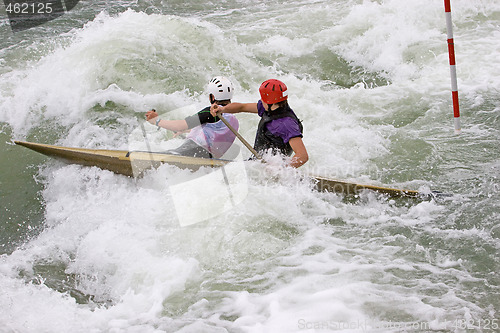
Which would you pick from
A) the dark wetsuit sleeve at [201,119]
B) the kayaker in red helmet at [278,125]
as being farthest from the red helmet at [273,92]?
the dark wetsuit sleeve at [201,119]

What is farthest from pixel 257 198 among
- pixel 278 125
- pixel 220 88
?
pixel 220 88

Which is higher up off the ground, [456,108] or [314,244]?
[456,108]

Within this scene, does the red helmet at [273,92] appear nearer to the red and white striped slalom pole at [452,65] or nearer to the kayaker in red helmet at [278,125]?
the kayaker in red helmet at [278,125]

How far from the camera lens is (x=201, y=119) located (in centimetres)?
455

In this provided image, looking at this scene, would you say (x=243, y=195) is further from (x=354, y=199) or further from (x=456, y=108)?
(x=456, y=108)

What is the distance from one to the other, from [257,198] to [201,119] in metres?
0.95

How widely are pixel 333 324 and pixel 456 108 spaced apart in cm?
332

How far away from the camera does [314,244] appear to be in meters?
3.93

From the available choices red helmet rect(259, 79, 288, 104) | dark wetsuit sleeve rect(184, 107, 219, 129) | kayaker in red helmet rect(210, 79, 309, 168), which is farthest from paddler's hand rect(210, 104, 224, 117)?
red helmet rect(259, 79, 288, 104)

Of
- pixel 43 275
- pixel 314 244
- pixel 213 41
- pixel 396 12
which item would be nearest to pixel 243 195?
pixel 314 244

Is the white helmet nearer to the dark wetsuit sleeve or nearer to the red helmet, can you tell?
the dark wetsuit sleeve

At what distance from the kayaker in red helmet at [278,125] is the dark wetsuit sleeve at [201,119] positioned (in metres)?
0.14

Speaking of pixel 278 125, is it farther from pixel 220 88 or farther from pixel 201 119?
pixel 201 119

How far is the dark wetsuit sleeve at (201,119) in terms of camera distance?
451cm
